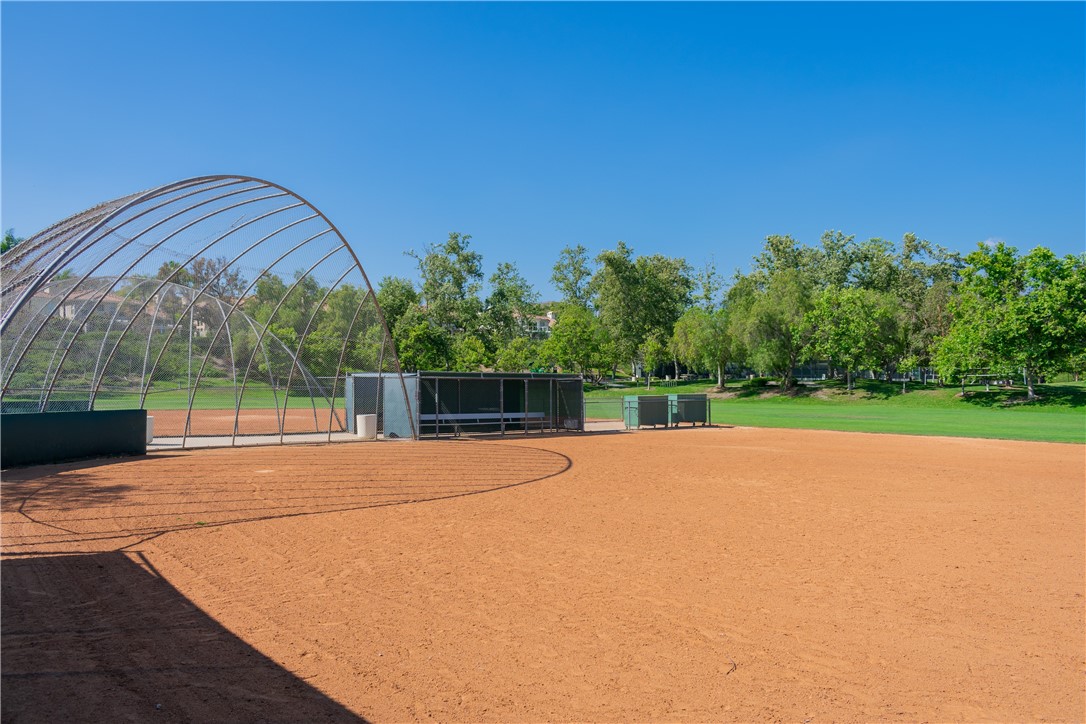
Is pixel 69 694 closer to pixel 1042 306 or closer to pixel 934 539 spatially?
pixel 934 539

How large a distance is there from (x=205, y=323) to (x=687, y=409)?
19470 millimetres

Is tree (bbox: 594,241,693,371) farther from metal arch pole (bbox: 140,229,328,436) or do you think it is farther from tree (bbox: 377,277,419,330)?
metal arch pole (bbox: 140,229,328,436)

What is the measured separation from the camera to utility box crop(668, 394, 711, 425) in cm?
2984

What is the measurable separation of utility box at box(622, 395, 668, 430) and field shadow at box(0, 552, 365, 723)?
934 inches

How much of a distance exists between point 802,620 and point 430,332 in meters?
49.5

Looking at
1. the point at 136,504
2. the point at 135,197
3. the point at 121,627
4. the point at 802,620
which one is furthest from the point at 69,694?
the point at 135,197

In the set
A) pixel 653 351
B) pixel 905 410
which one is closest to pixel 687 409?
pixel 905 410

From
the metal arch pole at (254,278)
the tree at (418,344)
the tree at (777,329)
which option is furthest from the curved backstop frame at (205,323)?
the tree at (777,329)

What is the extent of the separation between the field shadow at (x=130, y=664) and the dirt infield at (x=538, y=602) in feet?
0.08

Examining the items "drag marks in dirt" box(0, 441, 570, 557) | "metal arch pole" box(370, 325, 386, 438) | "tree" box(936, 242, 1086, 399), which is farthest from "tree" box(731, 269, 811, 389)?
"drag marks in dirt" box(0, 441, 570, 557)

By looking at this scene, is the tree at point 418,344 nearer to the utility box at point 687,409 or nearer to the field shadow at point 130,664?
the utility box at point 687,409

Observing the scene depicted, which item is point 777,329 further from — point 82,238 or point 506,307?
point 82,238

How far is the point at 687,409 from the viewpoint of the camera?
30.1 m

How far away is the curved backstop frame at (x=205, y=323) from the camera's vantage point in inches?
691
